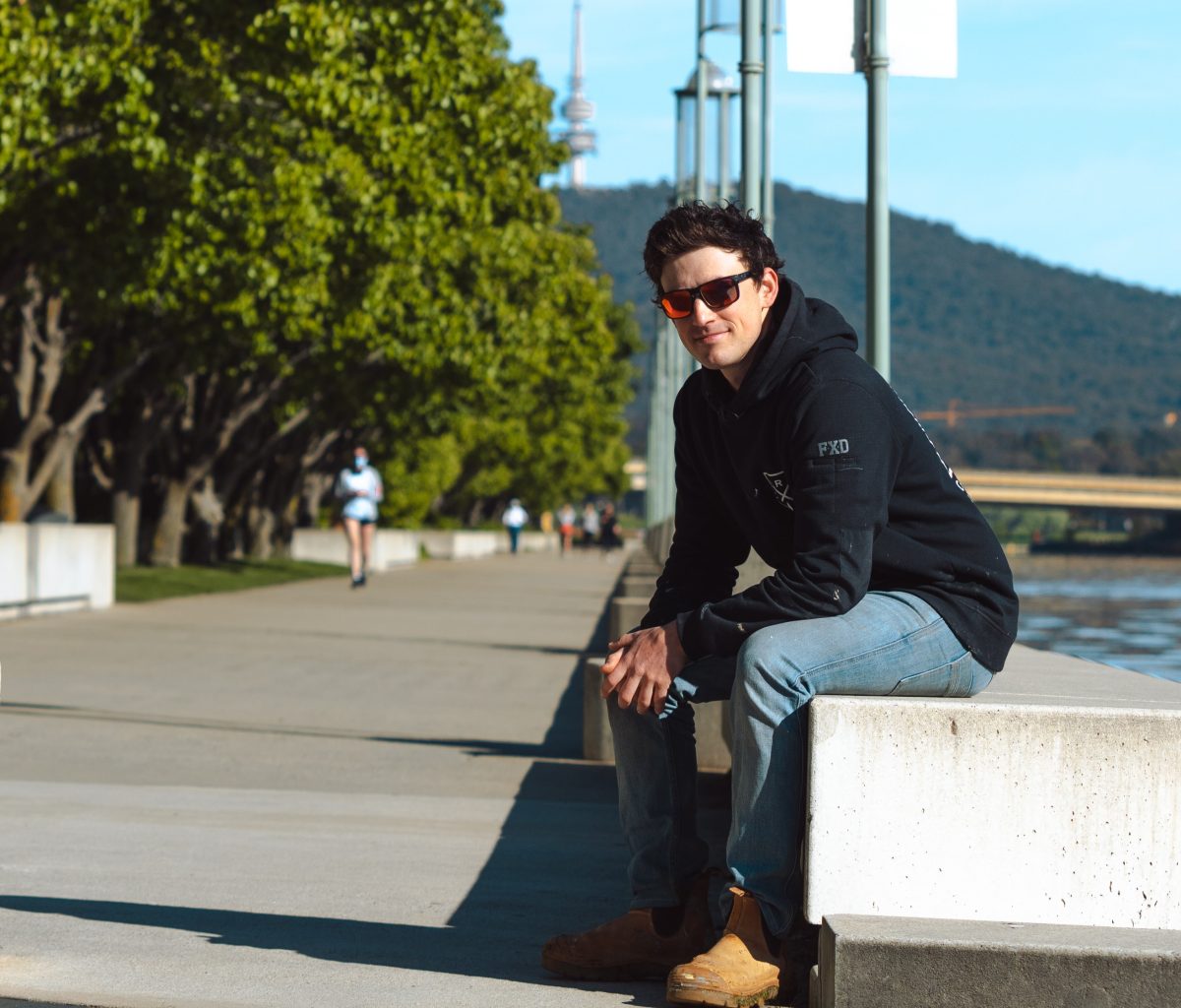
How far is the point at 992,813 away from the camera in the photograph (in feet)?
13.8

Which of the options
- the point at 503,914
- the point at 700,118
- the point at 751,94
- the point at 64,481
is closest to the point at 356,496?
the point at 64,481

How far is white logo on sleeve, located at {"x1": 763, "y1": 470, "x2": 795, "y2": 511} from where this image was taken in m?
4.46

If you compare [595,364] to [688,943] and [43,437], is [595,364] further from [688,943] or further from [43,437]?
[688,943]

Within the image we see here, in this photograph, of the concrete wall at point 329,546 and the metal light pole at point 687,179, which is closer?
the metal light pole at point 687,179

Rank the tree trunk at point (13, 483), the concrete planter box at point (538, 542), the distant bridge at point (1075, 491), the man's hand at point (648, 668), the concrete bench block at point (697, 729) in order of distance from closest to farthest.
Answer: the man's hand at point (648, 668)
the concrete bench block at point (697, 729)
the tree trunk at point (13, 483)
the concrete planter box at point (538, 542)
the distant bridge at point (1075, 491)

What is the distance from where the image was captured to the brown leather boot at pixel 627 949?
459 cm

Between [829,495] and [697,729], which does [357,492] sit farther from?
[829,495]

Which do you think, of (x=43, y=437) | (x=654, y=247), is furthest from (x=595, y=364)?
(x=654, y=247)

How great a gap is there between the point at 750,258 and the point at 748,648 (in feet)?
3.07

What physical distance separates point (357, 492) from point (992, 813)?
23.3m

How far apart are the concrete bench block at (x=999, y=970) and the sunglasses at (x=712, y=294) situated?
1441 millimetres

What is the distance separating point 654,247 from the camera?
15.2ft

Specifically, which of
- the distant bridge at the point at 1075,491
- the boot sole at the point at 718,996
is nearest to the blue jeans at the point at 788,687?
the boot sole at the point at 718,996

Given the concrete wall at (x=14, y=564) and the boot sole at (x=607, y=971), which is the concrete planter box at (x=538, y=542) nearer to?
the concrete wall at (x=14, y=564)
